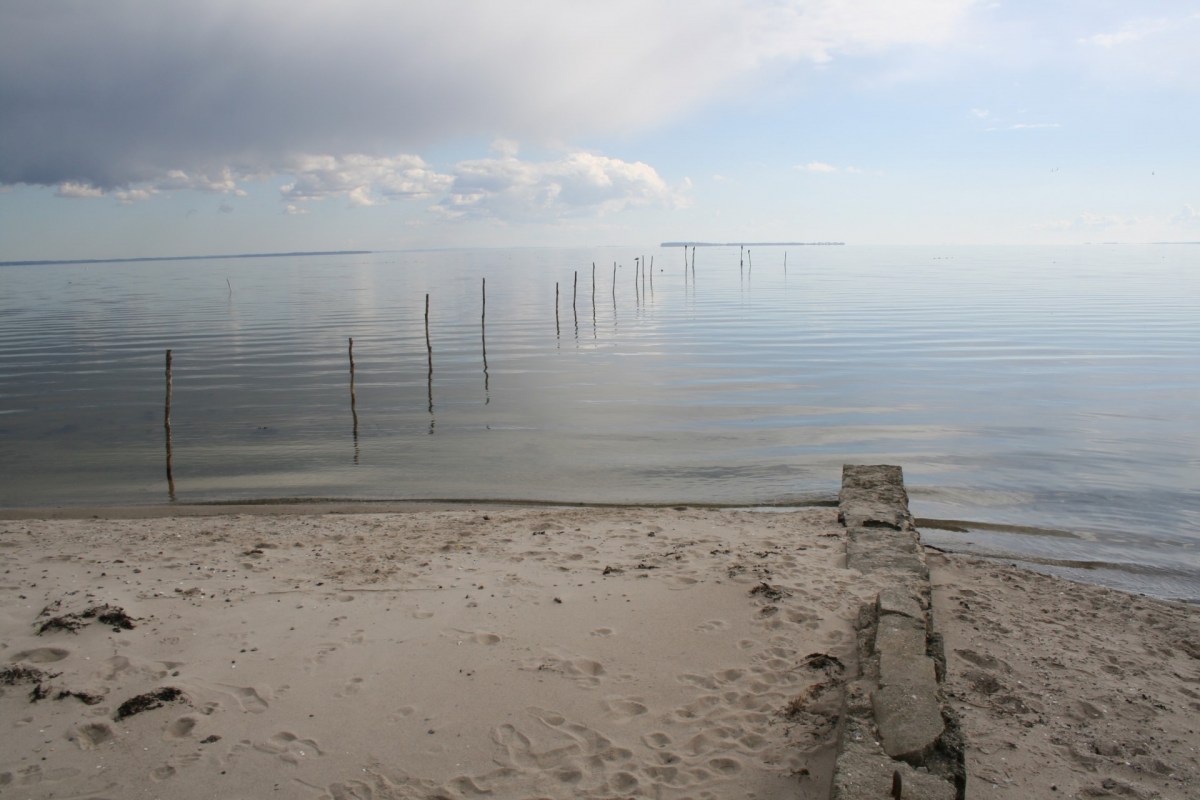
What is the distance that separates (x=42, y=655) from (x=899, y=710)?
667 cm

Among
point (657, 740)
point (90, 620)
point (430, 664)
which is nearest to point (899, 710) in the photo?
point (657, 740)

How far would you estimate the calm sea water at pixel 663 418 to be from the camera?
14000 mm

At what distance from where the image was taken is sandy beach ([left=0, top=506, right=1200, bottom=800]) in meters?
5.26

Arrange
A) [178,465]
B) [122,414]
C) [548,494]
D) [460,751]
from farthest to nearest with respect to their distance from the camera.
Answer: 1. [122,414]
2. [178,465]
3. [548,494]
4. [460,751]

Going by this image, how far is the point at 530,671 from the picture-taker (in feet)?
21.4

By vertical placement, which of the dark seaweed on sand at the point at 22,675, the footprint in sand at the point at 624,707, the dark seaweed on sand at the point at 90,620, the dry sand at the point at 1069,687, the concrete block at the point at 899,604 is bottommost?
the dry sand at the point at 1069,687

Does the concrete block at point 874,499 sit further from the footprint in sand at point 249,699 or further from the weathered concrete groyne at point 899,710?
the footprint in sand at point 249,699

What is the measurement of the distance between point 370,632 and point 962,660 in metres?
5.24

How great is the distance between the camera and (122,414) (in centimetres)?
2164

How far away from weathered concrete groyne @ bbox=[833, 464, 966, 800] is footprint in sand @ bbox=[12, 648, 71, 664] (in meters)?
6.10

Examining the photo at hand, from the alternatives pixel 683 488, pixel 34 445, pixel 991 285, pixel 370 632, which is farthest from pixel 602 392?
pixel 991 285

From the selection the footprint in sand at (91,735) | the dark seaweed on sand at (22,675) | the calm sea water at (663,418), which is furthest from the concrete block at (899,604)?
the dark seaweed on sand at (22,675)

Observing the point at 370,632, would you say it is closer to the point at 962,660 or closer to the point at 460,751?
the point at 460,751

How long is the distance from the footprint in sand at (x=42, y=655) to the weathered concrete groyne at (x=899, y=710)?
6102 mm
